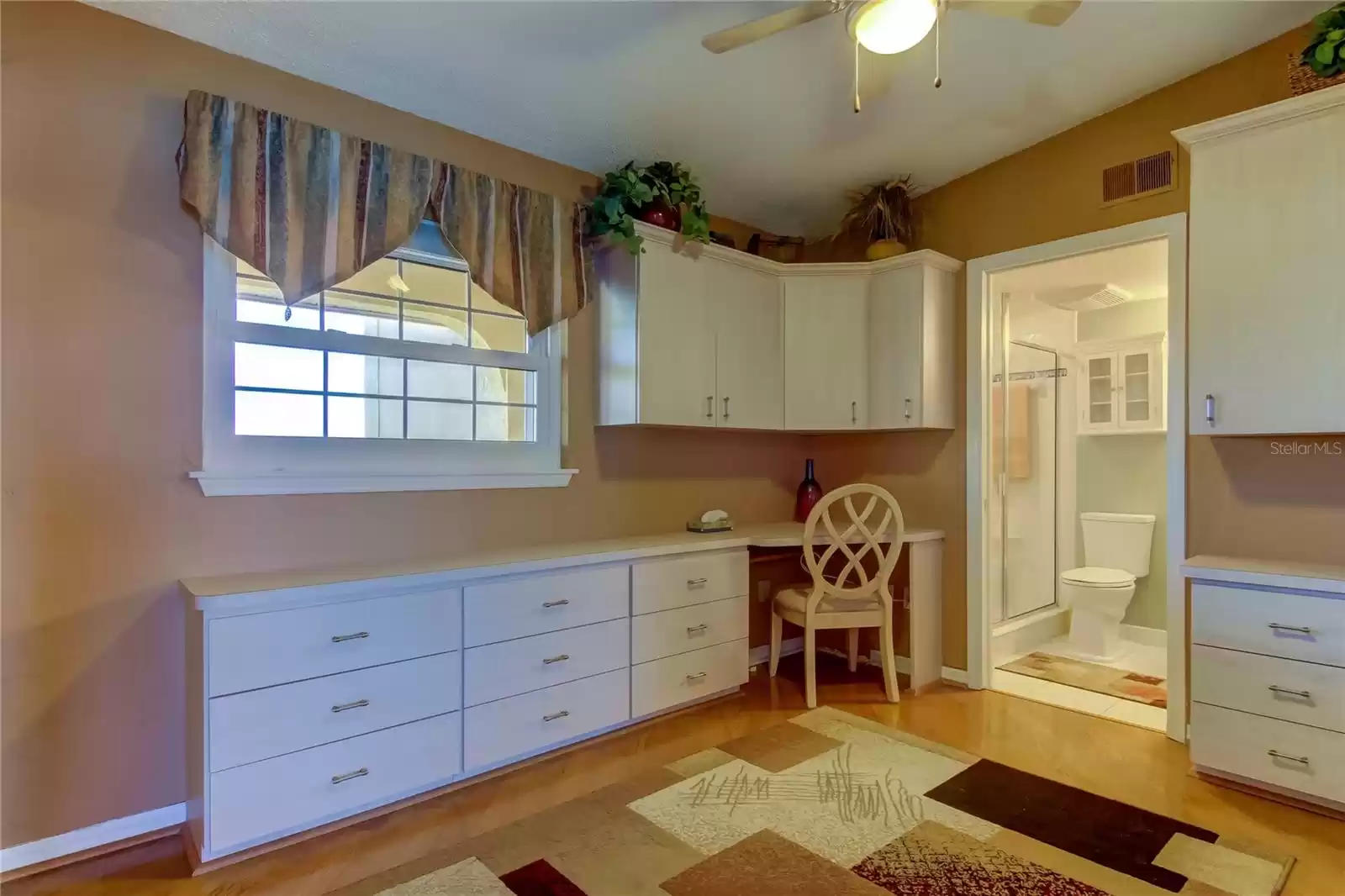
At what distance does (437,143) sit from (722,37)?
4.25 ft

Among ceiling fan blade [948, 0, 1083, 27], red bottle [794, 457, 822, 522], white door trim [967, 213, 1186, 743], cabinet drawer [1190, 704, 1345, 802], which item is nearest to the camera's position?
ceiling fan blade [948, 0, 1083, 27]

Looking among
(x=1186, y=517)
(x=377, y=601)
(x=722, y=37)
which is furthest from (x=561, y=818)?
(x=1186, y=517)

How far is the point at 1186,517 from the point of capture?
2.87 m

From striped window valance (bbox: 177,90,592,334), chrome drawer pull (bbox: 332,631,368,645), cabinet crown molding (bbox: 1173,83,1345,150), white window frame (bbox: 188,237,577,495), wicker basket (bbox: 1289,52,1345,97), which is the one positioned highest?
wicker basket (bbox: 1289,52,1345,97)

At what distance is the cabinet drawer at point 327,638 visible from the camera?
1981 millimetres

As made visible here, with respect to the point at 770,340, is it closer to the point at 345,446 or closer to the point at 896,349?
the point at 896,349

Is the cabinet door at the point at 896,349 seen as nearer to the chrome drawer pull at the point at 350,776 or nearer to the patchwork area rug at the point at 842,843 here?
the patchwork area rug at the point at 842,843

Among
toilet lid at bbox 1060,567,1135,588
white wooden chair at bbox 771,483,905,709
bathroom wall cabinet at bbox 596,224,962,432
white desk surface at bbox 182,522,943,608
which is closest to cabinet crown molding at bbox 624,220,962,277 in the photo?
Answer: bathroom wall cabinet at bbox 596,224,962,432

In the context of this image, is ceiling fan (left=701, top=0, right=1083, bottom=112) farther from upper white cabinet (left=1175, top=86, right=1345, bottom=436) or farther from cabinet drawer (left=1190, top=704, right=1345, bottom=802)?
cabinet drawer (left=1190, top=704, right=1345, bottom=802)

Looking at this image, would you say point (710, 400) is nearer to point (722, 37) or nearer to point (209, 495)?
point (722, 37)

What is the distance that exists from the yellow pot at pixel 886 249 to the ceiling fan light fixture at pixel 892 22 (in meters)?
1.83

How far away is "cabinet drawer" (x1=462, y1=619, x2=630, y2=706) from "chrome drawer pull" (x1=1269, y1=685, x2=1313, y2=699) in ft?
7.28

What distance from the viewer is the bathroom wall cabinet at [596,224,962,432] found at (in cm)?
320

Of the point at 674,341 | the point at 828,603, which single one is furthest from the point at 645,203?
the point at 828,603
